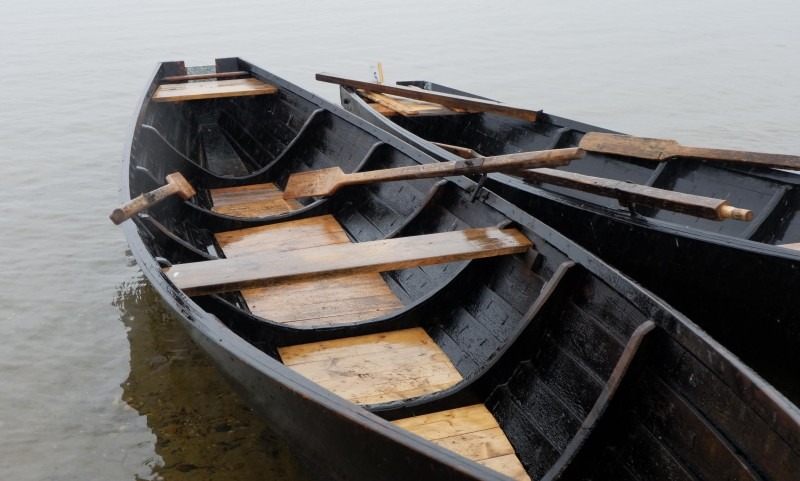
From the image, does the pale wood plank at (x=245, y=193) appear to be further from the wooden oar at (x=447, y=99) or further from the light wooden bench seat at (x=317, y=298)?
the wooden oar at (x=447, y=99)

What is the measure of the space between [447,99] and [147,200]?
4633mm

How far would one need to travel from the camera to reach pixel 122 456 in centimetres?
504

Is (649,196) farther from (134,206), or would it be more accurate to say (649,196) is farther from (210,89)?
(210,89)

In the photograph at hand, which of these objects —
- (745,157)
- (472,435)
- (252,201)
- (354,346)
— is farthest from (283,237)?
(745,157)

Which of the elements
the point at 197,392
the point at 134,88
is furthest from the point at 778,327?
the point at 134,88

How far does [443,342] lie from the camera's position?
4844mm

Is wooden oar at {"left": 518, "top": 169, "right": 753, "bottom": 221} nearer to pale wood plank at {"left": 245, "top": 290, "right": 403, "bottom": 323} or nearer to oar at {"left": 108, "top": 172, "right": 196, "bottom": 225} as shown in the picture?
pale wood plank at {"left": 245, "top": 290, "right": 403, "bottom": 323}

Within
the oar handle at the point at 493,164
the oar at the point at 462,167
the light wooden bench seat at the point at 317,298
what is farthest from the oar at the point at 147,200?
the oar handle at the point at 493,164

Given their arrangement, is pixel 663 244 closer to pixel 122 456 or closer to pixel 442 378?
pixel 442 378

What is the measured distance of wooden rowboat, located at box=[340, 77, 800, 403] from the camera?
473cm

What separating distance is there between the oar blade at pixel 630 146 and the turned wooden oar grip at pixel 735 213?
239 centimetres

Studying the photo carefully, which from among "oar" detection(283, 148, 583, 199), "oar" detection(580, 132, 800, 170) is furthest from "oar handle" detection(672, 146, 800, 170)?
"oar" detection(283, 148, 583, 199)

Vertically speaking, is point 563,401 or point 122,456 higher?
point 563,401

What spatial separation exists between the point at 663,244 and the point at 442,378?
1910 millimetres
